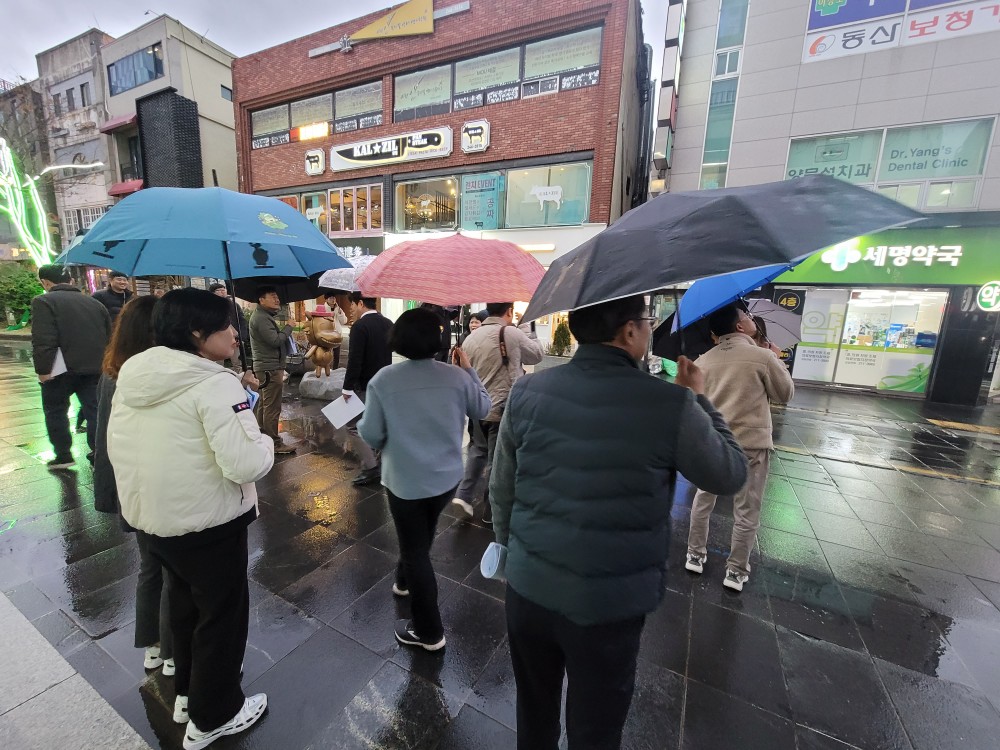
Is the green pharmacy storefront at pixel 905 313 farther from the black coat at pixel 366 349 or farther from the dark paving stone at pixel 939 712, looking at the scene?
the black coat at pixel 366 349

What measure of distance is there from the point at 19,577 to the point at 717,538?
544 centimetres

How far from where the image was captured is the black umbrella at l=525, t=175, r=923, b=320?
42.9 inches

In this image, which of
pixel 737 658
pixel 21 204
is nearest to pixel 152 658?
pixel 737 658

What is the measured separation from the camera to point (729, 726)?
2.09 meters

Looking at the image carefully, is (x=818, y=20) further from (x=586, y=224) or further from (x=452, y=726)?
(x=452, y=726)

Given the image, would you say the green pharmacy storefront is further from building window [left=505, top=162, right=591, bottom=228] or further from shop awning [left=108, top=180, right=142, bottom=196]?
shop awning [left=108, top=180, right=142, bottom=196]

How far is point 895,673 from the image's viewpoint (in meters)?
2.44

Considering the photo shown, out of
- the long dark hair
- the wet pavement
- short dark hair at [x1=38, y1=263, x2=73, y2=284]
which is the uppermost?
short dark hair at [x1=38, y1=263, x2=73, y2=284]

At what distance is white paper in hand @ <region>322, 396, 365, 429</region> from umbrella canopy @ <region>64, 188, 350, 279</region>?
1064mm

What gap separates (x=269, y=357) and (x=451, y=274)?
398cm

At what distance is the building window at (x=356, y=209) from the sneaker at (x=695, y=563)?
1530 centimetres

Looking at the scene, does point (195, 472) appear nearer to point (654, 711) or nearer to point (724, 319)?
point (654, 711)

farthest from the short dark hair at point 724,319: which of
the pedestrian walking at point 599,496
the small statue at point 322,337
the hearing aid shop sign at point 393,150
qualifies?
the hearing aid shop sign at point 393,150

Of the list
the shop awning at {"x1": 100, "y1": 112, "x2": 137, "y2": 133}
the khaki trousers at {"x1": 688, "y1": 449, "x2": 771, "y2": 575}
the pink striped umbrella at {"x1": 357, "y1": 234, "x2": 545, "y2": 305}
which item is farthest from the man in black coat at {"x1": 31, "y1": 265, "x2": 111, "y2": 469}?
the shop awning at {"x1": 100, "y1": 112, "x2": 137, "y2": 133}
